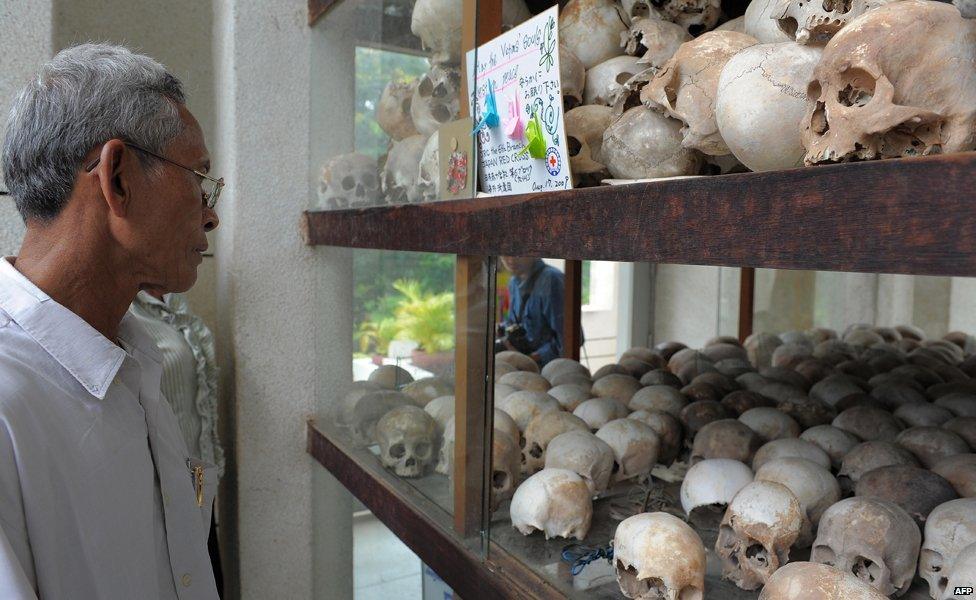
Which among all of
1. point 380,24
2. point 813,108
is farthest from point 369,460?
point 813,108

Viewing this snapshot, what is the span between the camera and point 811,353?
3115 millimetres

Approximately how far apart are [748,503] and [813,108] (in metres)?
0.82

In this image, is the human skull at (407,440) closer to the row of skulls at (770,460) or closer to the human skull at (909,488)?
the row of skulls at (770,460)

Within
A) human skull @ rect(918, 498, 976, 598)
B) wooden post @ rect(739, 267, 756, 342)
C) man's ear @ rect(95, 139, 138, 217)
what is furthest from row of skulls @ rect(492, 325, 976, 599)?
wooden post @ rect(739, 267, 756, 342)

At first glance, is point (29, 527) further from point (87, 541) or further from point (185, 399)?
point (185, 399)

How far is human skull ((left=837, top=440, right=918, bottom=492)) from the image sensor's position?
1.57 meters

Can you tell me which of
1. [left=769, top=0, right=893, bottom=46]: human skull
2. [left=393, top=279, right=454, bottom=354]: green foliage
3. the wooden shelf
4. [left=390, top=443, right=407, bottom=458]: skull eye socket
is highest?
[left=769, top=0, right=893, bottom=46]: human skull

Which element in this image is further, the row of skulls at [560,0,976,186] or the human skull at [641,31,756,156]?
the human skull at [641,31,756,156]

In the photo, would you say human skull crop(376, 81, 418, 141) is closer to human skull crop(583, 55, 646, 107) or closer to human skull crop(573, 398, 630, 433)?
human skull crop(583, 55, 646, 107)

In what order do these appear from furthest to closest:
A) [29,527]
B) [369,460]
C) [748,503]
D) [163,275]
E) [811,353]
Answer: [811,353] < [369,460] < [748,503] < [163,275] < [29,527]

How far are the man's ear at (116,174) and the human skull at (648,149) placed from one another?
0.80m

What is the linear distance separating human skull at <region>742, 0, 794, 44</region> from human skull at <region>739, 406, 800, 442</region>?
105 cm

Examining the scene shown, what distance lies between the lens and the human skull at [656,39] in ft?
4.79

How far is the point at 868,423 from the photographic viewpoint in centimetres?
183
